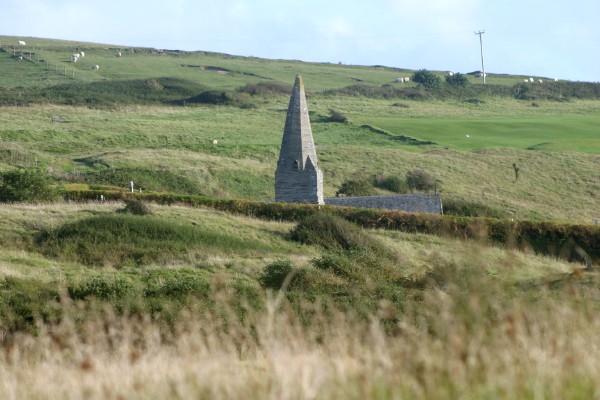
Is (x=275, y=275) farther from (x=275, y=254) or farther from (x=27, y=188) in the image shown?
(x=27, y=188)

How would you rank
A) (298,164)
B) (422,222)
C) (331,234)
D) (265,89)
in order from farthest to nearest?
(265,89) < (298,164) < (422,222) < (331,234)

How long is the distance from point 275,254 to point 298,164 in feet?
47.5

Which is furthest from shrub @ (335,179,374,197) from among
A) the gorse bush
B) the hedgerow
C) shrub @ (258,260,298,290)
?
shrub @ (258,260,298,290)

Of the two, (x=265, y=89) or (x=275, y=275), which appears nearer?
(x=275, y=275)

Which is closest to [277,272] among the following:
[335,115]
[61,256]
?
[61,256]

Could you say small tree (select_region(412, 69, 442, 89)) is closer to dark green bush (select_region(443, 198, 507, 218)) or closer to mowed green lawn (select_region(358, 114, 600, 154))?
mowed green lawn (select_region(358, 114, 600, 154))

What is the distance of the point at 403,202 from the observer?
170ft

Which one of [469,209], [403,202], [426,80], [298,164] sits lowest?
[469,209]

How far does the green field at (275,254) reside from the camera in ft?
25.4

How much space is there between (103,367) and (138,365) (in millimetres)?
289

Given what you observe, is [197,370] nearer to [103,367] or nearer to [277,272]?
[103,367]

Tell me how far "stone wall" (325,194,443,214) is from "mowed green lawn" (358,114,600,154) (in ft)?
126

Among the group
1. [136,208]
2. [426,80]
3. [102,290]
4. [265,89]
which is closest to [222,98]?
[265,89]

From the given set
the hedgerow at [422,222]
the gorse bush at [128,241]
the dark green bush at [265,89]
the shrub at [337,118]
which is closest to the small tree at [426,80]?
the dark green bush at [265,89]
